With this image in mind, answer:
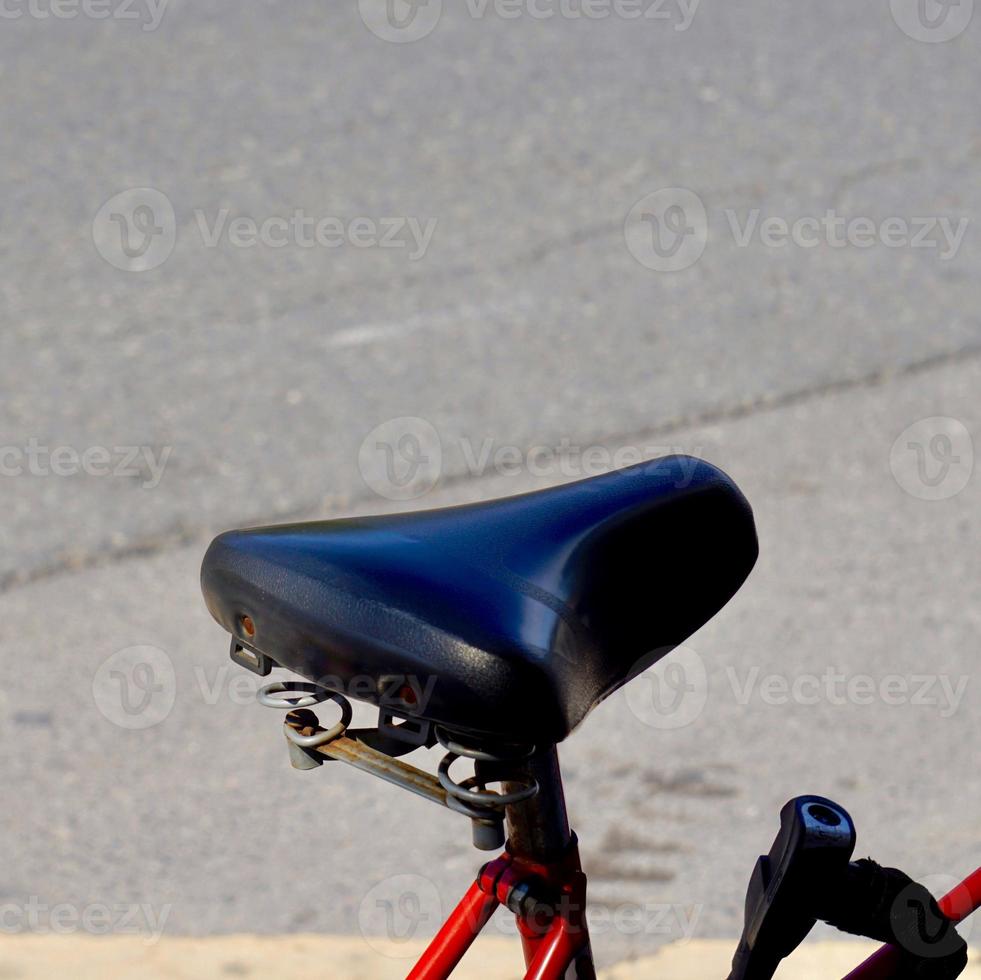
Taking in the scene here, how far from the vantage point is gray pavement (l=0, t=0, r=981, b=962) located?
11.9 feet

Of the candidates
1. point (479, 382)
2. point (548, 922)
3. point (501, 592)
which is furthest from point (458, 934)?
point (479, 382)

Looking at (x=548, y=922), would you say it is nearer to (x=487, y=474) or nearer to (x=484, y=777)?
(x=484, y=777)

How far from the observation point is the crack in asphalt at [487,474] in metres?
4.65

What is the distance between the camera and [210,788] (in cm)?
376

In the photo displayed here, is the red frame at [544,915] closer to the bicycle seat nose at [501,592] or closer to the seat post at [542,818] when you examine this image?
the seat post at [542,818]

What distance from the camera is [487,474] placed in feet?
15.9

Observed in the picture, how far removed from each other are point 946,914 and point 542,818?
1.59ft

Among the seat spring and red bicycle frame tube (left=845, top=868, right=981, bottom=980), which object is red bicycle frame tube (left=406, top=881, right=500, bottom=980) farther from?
red bicycle frame tube (left=845, top=868, right=981, bottom=980)

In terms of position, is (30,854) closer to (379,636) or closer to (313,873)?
(313,873)

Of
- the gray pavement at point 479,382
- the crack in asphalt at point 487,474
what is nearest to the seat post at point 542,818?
the gray pavement at point 479,382

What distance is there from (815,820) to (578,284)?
4516 millimetres

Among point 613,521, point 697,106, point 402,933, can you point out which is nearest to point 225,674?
point 402,933

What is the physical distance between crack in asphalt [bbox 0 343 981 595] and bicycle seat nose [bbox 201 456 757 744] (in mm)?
3180

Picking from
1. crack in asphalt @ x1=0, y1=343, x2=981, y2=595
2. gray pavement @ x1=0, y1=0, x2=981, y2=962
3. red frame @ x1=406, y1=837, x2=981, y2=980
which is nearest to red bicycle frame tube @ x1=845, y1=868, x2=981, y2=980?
red frame @ x1=406, y1=837, x2=981, y2=980
